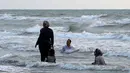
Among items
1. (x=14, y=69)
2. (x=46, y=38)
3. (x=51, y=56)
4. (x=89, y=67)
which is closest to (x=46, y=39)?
(x=46, y=38)

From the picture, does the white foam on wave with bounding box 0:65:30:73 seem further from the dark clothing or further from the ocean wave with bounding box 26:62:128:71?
the dark clothing

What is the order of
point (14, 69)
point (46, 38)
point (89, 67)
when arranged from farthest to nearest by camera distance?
point (89, 67) → point (46, 38) → point (14, 69)

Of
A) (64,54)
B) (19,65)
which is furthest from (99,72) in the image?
(64,54)

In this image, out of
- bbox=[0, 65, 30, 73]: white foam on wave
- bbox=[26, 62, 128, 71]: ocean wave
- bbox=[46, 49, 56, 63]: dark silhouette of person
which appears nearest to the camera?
bbox=[0, 65, 30, 73]: white foam on wave

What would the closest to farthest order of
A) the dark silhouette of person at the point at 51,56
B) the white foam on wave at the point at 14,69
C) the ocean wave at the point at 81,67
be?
1. the white foam on wave at the point at 14,69
2. the ocean wave at the point at 81,67
3. the dark silhouette of person at the point at 51,56

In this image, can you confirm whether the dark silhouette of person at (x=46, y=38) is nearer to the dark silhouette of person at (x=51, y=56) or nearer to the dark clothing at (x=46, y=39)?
the dark clothing at (x=46, y=39)

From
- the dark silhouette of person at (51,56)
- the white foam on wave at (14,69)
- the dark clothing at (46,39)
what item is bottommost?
the white foam on wave at (14,69)

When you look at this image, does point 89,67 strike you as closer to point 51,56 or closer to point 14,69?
point 51,56

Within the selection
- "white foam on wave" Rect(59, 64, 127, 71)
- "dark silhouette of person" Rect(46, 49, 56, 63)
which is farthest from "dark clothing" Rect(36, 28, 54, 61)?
"white foam on wave" Rect(59, 64, 127, 71)

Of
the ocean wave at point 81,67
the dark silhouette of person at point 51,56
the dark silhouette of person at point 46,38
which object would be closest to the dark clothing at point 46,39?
the dark silhouette of person at point 46,38

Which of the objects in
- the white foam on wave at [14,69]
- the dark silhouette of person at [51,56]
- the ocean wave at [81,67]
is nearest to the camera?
the white foam on wave at [14,69]

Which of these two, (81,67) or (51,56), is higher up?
(51,56)

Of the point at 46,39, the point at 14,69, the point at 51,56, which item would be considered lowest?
the point at 14,69

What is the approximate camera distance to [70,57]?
520 inches
